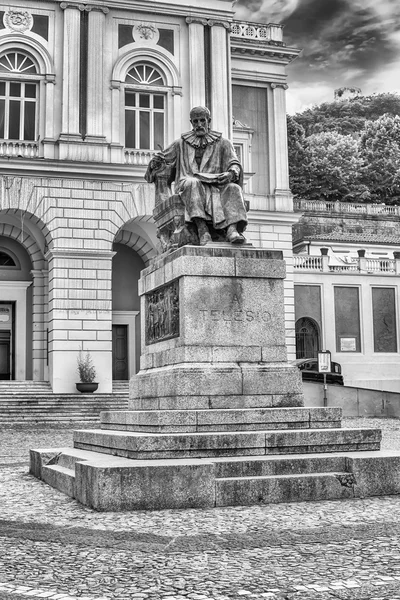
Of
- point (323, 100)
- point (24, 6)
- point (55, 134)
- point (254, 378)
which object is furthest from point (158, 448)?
point (323, 100)

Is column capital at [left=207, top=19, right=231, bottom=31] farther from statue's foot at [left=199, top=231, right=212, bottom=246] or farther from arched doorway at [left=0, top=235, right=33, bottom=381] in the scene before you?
statue's foot at [left=199, top=231, right=212, bottom=246]

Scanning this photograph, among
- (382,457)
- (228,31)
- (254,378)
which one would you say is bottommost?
(382,457)

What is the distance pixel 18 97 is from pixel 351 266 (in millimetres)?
17365

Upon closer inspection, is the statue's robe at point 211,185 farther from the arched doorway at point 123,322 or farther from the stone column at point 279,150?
the stone column at point 279,150

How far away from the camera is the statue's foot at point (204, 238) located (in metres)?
9.45

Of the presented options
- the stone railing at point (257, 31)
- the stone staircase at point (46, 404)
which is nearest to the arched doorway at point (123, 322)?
the stone staircase at point (46, 404)

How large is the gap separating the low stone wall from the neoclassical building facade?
13.2 feet

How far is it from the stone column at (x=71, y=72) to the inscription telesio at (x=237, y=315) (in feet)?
62.1

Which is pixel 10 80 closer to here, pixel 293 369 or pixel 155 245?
pixel 155 245

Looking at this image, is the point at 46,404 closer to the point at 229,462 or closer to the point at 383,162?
the point at 229,462

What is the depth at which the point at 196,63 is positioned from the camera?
2862cm

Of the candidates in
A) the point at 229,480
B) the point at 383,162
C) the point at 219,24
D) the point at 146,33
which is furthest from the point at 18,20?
the point at 383,162

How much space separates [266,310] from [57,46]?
21.0 meters

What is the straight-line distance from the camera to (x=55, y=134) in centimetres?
2688
